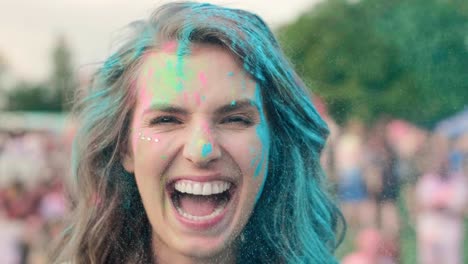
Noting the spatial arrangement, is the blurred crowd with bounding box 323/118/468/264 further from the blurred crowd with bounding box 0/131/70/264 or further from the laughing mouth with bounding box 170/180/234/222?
the blurred crowd with bounding box 0/131/70/264

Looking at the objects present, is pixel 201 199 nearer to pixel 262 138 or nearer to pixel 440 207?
pixel 262 138

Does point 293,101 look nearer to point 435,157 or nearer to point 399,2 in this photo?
point 435,157

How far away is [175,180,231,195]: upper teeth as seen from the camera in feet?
4.32

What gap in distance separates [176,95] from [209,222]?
0.84ft

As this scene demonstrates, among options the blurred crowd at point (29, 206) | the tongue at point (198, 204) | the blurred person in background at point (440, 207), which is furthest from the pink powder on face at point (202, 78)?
the blurred crowd at point (29, 206)

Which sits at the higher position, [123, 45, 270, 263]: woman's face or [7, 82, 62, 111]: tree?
[7, 82, 62, 111]: tree

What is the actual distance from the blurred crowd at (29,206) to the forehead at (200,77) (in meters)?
2.74

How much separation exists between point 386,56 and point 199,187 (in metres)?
1.63

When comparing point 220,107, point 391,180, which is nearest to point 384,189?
point 391,180

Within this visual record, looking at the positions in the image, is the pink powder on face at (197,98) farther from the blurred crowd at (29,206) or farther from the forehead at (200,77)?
the blurred crowd at (29,206)

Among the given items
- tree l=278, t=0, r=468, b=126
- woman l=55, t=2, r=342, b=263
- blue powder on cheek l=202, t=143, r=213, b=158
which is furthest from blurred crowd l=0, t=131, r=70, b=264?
blue powder on cheek l=202, t=143, r=213, b=158

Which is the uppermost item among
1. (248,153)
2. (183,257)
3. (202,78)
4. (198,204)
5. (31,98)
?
(31,98)

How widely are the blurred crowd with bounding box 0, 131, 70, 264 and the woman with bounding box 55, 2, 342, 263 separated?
8.45 ft

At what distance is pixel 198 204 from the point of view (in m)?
1.35
